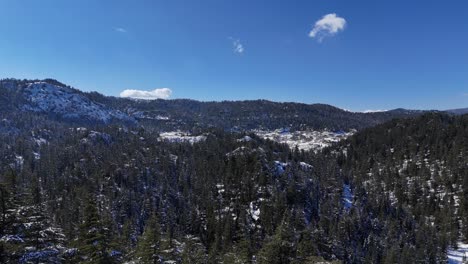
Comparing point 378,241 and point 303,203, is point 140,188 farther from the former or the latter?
point 378,241

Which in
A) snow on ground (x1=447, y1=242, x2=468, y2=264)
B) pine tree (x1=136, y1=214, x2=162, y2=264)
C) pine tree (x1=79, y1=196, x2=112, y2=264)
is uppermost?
pine tree (x1=79, y1=196, x2=112, y2=264)

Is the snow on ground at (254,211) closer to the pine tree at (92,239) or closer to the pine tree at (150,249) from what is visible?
the pine tree at (150,249)

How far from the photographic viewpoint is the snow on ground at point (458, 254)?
144962 millimetres

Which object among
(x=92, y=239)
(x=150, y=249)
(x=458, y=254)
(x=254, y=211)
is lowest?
(x=458, y=254)

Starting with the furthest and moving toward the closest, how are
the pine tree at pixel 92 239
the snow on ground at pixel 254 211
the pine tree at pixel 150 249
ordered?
the snow on ground at pixel 254 211 < the pine tree at pixel 150 249 < the pine tree at pixel 92 239

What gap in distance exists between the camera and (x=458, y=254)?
499 feet

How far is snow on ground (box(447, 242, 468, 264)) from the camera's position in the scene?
144962 mm

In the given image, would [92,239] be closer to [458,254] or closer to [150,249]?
[150,249]

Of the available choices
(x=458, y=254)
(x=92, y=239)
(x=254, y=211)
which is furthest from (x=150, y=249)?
(x=458, y=254)

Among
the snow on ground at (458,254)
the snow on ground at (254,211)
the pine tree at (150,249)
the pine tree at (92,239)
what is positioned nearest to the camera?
the pine tree at (92,239)

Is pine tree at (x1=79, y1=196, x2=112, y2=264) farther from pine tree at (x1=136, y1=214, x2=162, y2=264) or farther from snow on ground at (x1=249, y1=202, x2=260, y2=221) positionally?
snow on ground at (x1=249, y1=202, x2=260, y2=221)

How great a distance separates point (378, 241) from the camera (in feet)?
→ 470

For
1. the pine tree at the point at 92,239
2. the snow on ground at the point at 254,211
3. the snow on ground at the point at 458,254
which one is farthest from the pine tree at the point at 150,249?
the snow on ground at the point at 458,254

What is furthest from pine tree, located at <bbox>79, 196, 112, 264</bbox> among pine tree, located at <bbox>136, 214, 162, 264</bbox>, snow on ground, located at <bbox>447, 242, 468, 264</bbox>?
snow on ground, located at <bbox>447, 242, 468, 264</bbox>
